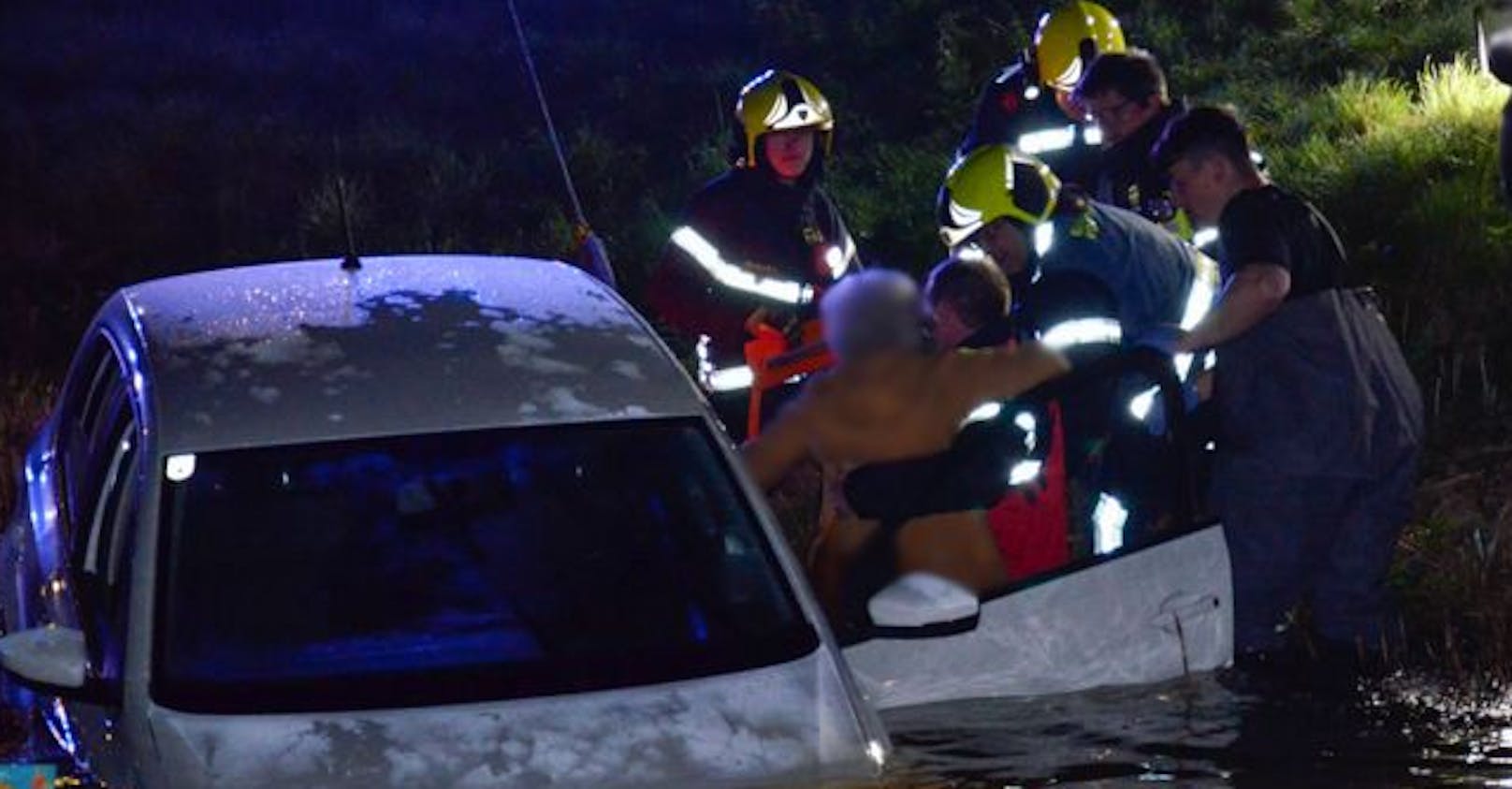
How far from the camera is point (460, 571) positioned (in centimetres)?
617

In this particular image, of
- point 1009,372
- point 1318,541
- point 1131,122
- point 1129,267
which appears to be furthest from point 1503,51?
point 1009,372

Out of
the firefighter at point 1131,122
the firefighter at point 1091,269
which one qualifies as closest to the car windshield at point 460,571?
the firefighter at point 1091,269

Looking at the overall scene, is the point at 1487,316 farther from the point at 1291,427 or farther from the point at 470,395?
the point at 470,395

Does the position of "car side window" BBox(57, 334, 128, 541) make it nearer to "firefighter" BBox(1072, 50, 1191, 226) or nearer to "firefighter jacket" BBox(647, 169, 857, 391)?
"firefighter jacket" BBox(647, 169, 857, 391)

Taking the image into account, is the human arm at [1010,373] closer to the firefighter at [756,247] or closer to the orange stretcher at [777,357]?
the orange stretcher at [777,357]

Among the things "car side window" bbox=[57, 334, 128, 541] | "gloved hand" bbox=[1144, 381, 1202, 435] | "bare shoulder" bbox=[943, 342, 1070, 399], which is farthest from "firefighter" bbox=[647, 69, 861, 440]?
"car side window" bbox=[57, 334, 128, 541]

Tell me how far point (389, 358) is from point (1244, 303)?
2.45 meters

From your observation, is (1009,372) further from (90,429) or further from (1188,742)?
(90,429)

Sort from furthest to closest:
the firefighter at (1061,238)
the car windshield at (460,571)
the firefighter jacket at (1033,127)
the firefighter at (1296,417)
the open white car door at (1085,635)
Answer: the firefighter jacket at (1033,127)
the firefighter at (1061,238)
the firefighter at (1296,417)
the open white car door at (1085,635)
the car windshield at (460,571)

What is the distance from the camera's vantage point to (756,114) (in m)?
9.57

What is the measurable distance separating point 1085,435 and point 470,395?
9.22 feet

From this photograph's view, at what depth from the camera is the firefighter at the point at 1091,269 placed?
8.30 m

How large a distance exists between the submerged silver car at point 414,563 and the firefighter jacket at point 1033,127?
3718 millimetres

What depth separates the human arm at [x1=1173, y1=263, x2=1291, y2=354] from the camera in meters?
7.61
